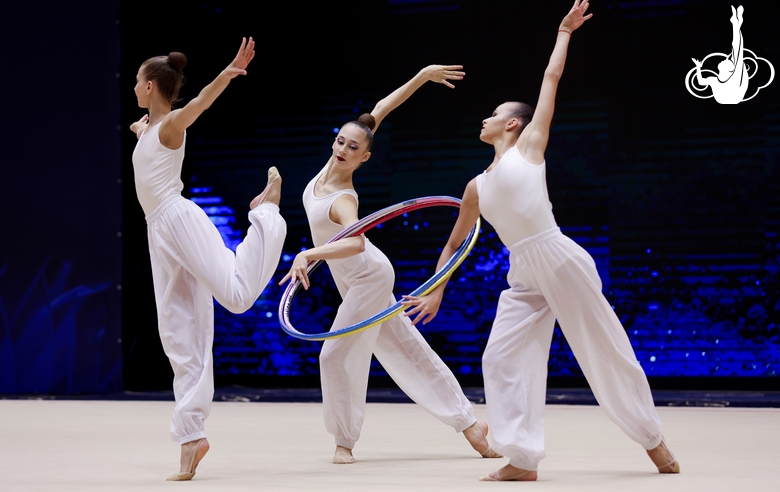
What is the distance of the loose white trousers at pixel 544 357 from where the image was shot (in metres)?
3.58

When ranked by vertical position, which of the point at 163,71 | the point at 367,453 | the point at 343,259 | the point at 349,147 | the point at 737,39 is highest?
the point at 737,39

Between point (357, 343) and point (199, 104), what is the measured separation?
134 cm

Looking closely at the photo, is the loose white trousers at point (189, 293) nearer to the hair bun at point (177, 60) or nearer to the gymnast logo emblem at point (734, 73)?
the hair bun at point (177, 60)

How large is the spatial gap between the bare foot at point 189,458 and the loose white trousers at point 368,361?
2.45 feet

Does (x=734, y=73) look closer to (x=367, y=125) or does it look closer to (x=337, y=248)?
(x=367, y=125)

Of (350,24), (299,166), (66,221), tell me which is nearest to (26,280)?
(66,221)

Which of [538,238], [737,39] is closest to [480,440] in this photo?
[538,238]

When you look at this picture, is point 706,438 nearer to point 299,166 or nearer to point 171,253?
point 171,253

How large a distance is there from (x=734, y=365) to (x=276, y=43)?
4458 mm

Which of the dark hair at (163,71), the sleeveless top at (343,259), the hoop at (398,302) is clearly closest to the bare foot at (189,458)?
the hoop at (398,302)

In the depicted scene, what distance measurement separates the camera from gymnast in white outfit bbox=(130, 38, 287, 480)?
380 cm

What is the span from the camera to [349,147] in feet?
14.6

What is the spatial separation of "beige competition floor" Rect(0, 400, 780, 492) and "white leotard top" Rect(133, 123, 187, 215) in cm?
112

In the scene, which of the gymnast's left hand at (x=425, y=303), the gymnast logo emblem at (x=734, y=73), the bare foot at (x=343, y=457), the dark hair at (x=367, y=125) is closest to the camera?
the gymnast's left hand at (x=425, y=303)
